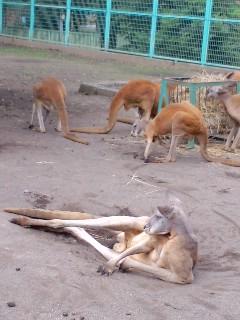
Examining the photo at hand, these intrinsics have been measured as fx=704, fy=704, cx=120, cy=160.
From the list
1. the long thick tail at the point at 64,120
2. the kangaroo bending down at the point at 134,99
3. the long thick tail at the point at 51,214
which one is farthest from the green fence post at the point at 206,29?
the long thick tail at the point at 51,214

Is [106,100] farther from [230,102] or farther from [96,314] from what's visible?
[96,314]

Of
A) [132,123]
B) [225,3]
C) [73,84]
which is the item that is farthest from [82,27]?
[132,123]

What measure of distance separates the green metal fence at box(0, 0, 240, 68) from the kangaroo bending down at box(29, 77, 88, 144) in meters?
8.13

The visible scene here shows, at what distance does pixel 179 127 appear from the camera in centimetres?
820

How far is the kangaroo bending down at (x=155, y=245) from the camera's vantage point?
466 centimetres

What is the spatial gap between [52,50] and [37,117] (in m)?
10.6

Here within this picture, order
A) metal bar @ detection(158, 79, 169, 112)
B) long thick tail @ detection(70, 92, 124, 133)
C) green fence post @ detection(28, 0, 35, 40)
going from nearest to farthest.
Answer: metal bar @ detection(158, 79, 169, 112), long thick tail @ detection(70, 92, 124, 133), green fence post @ detection(28, 0, 35, 40)

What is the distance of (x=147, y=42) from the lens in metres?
18.5

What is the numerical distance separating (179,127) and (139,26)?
11.1 meters

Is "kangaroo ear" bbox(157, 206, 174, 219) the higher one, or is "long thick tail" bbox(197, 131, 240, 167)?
"kangaroo ear" bbox(157, 206, 174, 219)

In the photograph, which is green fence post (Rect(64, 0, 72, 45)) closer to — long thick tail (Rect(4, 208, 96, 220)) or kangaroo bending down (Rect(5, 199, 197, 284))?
long thick tail (Rect(4, 208, 96, 220))

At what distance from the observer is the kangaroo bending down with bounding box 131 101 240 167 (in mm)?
8172

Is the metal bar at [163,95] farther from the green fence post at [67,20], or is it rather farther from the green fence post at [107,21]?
the green fence post at [67,20]

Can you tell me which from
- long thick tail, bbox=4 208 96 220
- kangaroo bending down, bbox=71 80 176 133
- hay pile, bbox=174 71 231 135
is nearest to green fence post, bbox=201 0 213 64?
hay pile, bbox=174 71 231 135
